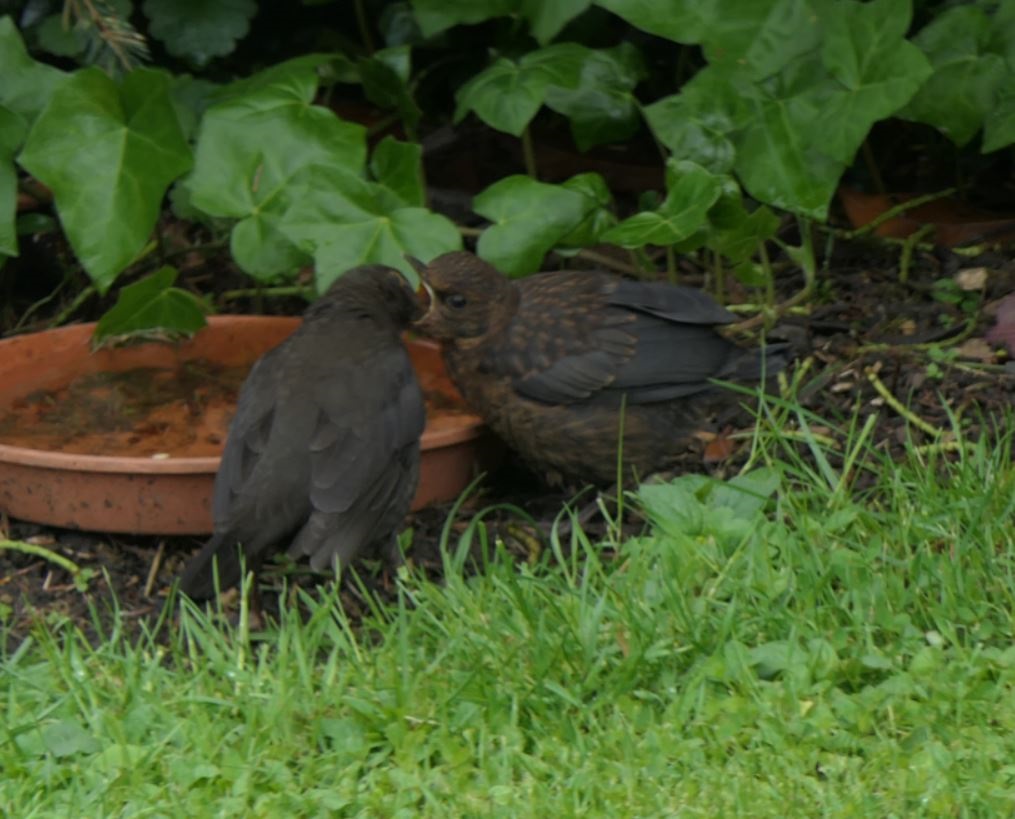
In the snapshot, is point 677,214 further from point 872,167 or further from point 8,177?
point 8,177

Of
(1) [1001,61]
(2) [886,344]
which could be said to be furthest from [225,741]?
(1) [1001,61]

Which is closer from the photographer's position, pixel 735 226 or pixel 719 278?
pixel 735 226

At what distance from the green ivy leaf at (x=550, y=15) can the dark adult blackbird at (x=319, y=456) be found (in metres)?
1.22

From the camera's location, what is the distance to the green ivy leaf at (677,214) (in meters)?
5.30

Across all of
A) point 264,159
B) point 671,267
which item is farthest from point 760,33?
point 264,159

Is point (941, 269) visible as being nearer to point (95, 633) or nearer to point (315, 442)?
→ point (315, 442)

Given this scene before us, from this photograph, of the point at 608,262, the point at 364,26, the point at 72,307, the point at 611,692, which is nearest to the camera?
the point at 611,692

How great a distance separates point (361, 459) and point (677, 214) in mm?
1309

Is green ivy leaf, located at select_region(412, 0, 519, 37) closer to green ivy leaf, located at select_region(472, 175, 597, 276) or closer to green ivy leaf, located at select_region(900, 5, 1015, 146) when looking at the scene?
green ivy leaf, located at select_region(472, 175, 597, 276)

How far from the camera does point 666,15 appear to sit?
18.1 feet

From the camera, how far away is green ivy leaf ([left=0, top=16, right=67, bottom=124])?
563cm

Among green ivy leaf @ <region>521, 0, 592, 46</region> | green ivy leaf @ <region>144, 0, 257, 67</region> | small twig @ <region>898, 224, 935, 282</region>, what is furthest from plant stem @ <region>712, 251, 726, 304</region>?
green ivy leaf @ <region>144, 0, 257, 67</region>

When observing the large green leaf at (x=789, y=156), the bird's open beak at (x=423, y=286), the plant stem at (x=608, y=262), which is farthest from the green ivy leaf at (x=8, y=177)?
the large green leaf at (x=789, y=156)

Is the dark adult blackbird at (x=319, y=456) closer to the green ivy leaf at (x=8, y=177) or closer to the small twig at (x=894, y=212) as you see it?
the green ivy leaf at (x=8, y=177)
